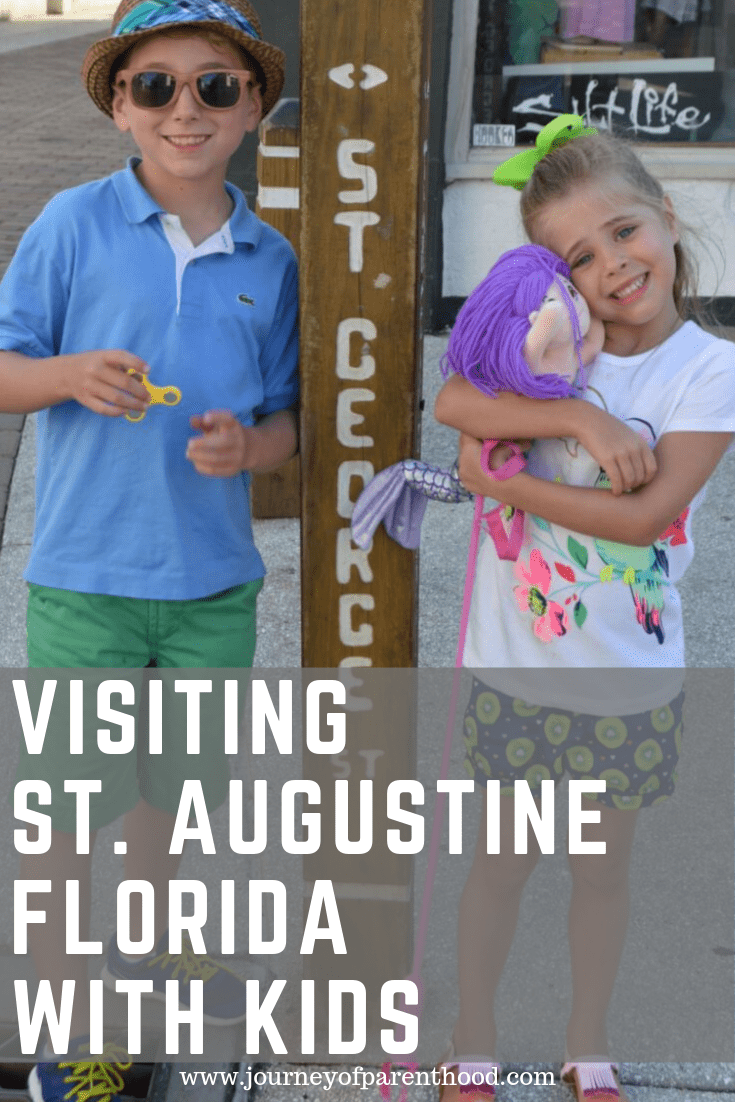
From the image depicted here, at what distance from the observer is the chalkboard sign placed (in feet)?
21.5

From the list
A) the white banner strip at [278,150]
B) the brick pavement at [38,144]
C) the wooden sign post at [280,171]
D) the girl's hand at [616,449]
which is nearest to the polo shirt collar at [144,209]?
the girl's hand at [616,449]

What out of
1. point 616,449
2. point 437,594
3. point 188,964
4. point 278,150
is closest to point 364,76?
point 616,449

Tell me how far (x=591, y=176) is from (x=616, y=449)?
0.42 meters

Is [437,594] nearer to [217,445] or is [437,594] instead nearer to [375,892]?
[375,892]

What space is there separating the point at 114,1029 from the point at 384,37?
173 cm

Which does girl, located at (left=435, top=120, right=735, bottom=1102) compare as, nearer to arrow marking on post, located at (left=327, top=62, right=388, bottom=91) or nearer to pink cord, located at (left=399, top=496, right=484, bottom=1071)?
pink cord, located at (left=399, top=496, right=484, bottom=1071)

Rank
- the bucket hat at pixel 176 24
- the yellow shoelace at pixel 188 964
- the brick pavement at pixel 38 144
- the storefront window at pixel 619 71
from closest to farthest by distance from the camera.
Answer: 1. the bucket hat at pixel 176 24
2. the yellow shoelace at pixel 188 964
3. the storefront window at pixel 619 71
4. the brick pavement at pixel 38 144

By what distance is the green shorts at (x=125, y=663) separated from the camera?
2.27m

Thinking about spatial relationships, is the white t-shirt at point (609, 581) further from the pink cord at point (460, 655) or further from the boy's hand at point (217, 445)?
the boy's hand at point (217, 445)

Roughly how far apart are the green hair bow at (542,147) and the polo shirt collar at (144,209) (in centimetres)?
40

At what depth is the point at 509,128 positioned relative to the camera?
21.4 feet

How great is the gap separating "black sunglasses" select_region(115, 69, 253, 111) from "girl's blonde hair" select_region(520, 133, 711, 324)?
1.57 ft

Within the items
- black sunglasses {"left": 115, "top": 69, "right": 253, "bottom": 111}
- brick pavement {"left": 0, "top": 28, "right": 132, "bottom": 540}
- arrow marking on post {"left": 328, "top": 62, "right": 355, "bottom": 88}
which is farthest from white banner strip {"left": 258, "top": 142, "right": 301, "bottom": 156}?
arrow marking on post {"left": 328, "top": 62, "right": 355, "bottom": 88}

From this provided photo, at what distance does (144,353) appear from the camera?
220 centimetres
